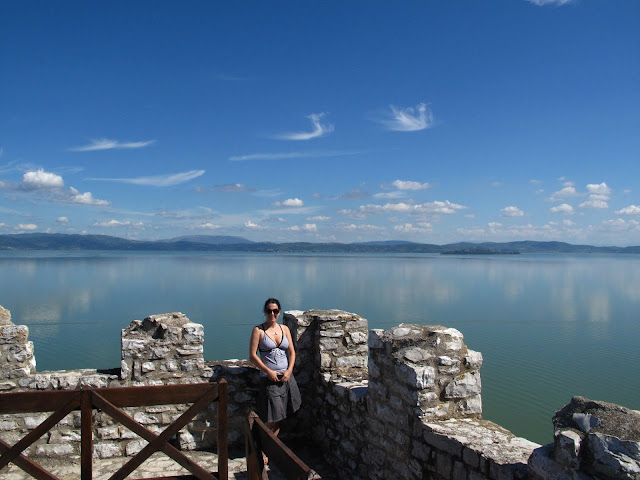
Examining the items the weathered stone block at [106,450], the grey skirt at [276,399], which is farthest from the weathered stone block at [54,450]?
the grey skirt at [276,399]

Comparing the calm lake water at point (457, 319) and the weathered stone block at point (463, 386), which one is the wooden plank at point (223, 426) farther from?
the calm lake water at point (457, 319)

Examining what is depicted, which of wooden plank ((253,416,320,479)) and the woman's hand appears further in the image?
the woman's hand

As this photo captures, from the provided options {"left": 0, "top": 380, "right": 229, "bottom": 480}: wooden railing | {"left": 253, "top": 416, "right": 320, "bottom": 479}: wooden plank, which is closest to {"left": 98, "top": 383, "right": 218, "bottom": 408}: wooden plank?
{"left": 0, "top": 380, "right": 229, "bottom": 480}: wooden railing

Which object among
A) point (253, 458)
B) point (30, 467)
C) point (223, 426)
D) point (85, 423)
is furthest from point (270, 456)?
point (30, 467)

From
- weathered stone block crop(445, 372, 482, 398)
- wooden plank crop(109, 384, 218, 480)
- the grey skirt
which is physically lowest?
the grey skirt

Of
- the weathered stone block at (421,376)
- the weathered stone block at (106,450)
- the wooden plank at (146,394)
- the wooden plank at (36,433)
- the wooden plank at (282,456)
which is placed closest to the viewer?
the wooden plank at (282,456)

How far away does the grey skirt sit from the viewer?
5309mm

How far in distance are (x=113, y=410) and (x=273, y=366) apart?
2178 mm

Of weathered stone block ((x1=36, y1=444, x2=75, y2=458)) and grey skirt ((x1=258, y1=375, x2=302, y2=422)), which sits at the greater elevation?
grey skirt ((x1=258, y1=375, x2=302, y2=422))

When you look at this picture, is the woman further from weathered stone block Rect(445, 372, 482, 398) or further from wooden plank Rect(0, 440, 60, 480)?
wooden plank Rect(0, 440, 60, 480)

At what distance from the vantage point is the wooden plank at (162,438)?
3.46 m

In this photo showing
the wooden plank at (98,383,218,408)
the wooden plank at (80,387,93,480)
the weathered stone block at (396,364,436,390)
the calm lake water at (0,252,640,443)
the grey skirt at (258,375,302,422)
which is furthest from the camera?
the calm lake water at (0,252,640,443)

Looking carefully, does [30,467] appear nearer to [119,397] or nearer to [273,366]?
[119,397]

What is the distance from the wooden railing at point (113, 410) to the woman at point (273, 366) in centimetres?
153
